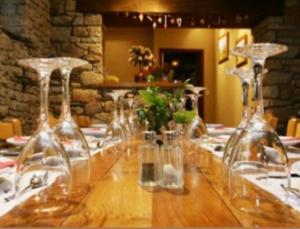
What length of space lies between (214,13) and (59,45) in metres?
2.14

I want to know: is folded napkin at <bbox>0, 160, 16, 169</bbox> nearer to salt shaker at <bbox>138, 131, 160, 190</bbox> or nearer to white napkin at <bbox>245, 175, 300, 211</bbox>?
salt shaker at <bbox>138, 131, 160, 190</bbox>

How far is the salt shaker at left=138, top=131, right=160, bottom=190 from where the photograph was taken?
1039mm

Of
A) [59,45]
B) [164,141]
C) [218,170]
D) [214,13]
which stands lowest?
[218,170]

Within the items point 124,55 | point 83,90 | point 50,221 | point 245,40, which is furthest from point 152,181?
point 124,55

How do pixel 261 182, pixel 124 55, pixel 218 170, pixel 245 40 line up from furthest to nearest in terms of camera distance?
pixel 124 55
pixel 245 40
pixel 218 170
pixel 261 182

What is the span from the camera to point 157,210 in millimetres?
784

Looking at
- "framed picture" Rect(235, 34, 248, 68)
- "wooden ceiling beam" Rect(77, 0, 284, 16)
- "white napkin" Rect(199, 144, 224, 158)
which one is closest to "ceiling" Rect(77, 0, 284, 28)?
"wooden ceiling beam" Rect(77, 0, 284, 16)

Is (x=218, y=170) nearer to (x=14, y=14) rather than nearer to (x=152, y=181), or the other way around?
(x=152, y=181)

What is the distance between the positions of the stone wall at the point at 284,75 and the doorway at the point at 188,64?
3.35 meters

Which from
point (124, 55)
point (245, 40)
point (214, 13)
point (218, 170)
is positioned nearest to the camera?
point (218, 170)

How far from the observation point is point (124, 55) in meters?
8.89

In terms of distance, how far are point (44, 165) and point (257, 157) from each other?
1.90 ft

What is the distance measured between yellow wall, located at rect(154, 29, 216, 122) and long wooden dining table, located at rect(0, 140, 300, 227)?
777 centimetres

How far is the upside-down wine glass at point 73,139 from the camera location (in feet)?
3.35
